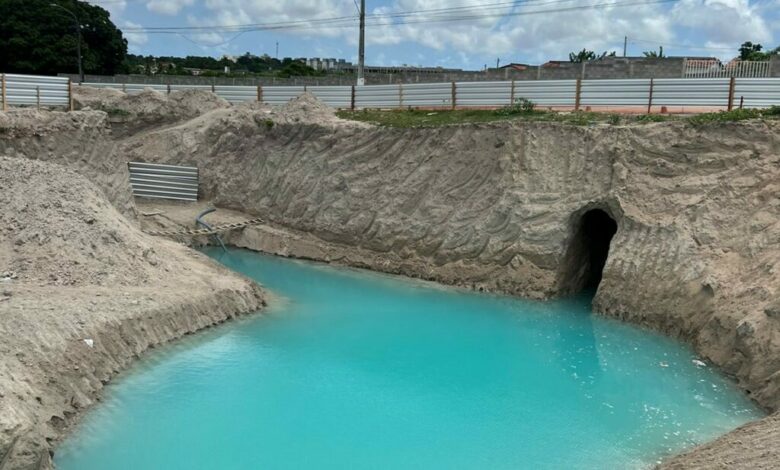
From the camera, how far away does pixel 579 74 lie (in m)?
32.5

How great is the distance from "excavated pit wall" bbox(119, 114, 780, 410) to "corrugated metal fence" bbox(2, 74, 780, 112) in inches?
184

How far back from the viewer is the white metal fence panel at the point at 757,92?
21.5 meters

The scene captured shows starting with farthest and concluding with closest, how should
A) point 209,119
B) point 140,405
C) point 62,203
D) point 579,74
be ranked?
1. point 579,74
2. point 209,119
3. point 62,203
4. point 140,405

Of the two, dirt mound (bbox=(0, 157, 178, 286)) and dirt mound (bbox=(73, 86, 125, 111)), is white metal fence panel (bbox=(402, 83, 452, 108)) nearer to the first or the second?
dirt mound (bbox=(73, 86, 125, 111))

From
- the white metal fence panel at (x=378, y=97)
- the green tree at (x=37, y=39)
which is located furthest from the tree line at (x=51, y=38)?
the white metal fence panel at (x=378, y=97)

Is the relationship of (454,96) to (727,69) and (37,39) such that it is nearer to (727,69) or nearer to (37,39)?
(727,69)

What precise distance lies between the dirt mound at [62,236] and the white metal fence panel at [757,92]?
61.1 feet

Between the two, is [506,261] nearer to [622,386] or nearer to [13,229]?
[622,386]

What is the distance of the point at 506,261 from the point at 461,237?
173cm

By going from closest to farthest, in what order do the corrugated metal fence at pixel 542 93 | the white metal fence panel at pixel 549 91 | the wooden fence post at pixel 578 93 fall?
1. the corrugated metal fence at pixel 542 93
2. the wooden fence post at pixel 578 93
3. the white metal fence panel at pixel 549 91

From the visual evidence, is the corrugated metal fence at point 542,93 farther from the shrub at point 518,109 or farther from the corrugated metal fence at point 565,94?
the shrub at point 518,109

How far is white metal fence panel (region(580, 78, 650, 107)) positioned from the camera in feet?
78.4

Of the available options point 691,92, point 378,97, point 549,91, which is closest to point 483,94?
point 549,91

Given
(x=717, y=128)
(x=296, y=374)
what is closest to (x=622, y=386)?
(x=296, y=374)
